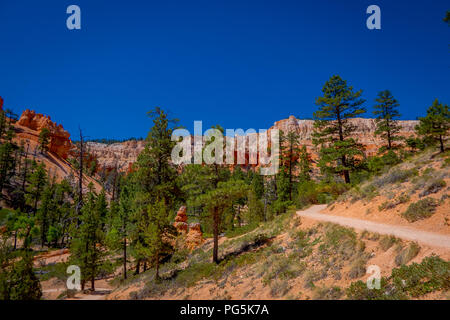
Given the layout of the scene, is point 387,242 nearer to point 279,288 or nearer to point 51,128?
point 279,288

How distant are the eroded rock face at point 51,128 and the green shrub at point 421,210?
120 metres

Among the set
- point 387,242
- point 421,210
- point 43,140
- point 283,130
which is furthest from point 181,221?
point 283,130

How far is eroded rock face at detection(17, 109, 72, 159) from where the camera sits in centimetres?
10406

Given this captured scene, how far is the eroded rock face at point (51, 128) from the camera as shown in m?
104

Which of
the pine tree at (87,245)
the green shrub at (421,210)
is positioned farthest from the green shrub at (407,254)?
the pine tree at (87,245)

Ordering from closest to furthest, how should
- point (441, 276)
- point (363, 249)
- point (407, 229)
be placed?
point (441, 276) → point (363, 249) → point (407, 229)

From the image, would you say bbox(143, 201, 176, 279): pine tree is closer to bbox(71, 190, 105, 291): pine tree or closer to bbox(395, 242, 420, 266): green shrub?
bbox(71, 190, 105, 291): pine tree

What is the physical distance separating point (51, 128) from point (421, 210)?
131 m

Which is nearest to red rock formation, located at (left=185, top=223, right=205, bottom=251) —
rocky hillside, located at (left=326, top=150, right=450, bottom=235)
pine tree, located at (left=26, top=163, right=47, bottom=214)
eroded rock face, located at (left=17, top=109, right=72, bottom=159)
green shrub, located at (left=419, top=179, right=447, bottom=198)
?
rocky hillside, located at (left=326, top=150, right=450, bottom=235)

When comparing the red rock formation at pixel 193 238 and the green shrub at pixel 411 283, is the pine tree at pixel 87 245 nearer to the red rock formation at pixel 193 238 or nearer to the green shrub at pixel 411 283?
the red rock formation at pixel 193 238
